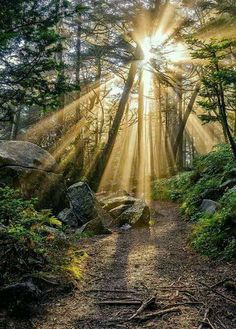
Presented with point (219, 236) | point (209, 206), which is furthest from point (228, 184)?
point (219, 236)

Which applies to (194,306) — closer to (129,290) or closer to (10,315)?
(129,290)

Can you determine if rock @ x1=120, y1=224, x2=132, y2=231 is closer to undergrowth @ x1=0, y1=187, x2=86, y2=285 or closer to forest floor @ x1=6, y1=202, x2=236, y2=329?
forest floor @ x1=6, y1=202, x2=236, y2=329

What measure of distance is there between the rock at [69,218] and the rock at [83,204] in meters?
0.11

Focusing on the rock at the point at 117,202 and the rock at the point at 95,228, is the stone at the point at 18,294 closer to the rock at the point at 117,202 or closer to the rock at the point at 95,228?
the rock at the point at 95,228

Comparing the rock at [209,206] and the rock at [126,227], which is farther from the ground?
the rock at [209,206]

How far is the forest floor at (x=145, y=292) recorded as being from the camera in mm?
4449

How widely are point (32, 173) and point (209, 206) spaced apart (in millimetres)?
5689

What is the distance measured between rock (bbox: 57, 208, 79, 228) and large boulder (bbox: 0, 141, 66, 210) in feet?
1.32

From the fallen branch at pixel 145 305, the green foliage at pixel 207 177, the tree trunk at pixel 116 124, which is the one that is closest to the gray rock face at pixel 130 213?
the green foliage at pixel 207 177

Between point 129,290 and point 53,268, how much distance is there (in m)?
1.39

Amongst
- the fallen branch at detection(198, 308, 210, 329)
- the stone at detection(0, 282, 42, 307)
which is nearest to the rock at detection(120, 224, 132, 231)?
the stone at detection(0, 282, 42, 307)

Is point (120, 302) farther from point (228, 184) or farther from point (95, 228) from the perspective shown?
point (228, 184)

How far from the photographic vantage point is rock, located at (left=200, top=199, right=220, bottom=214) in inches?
401

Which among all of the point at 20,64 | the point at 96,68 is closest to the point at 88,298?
the point at 20,64
